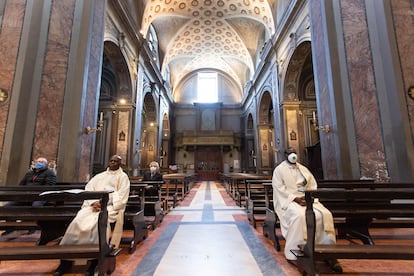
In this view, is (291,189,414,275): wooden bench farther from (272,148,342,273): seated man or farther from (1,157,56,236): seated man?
(1,157,56,236): seated man

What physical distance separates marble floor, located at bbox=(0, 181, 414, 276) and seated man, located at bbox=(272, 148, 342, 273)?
257mm

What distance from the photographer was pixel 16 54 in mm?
5129

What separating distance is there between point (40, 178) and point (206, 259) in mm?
3374

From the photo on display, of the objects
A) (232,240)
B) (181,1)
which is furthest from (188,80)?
(232,240)

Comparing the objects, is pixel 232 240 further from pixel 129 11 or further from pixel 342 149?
pixel 129 11

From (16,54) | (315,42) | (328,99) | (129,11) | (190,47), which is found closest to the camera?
(16,54)

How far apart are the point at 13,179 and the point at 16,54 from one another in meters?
2.97

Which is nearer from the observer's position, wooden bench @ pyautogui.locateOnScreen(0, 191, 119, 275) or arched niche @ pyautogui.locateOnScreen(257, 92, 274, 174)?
wooden bench @ pyautogui.locateOnScreen(0, 191, 119, 275)

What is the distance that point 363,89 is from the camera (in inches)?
201

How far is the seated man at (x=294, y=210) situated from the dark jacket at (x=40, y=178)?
12.9ft

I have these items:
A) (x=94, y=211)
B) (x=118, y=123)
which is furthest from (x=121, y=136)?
(x=94, y=211)

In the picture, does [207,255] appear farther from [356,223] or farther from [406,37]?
[406,37]

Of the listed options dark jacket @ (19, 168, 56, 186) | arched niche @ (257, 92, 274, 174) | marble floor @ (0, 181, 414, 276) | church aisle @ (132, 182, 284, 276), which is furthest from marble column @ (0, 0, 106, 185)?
arched niche @ (257, 92, 274, 174)

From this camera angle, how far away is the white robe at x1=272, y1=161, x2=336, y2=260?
89.7 inches
